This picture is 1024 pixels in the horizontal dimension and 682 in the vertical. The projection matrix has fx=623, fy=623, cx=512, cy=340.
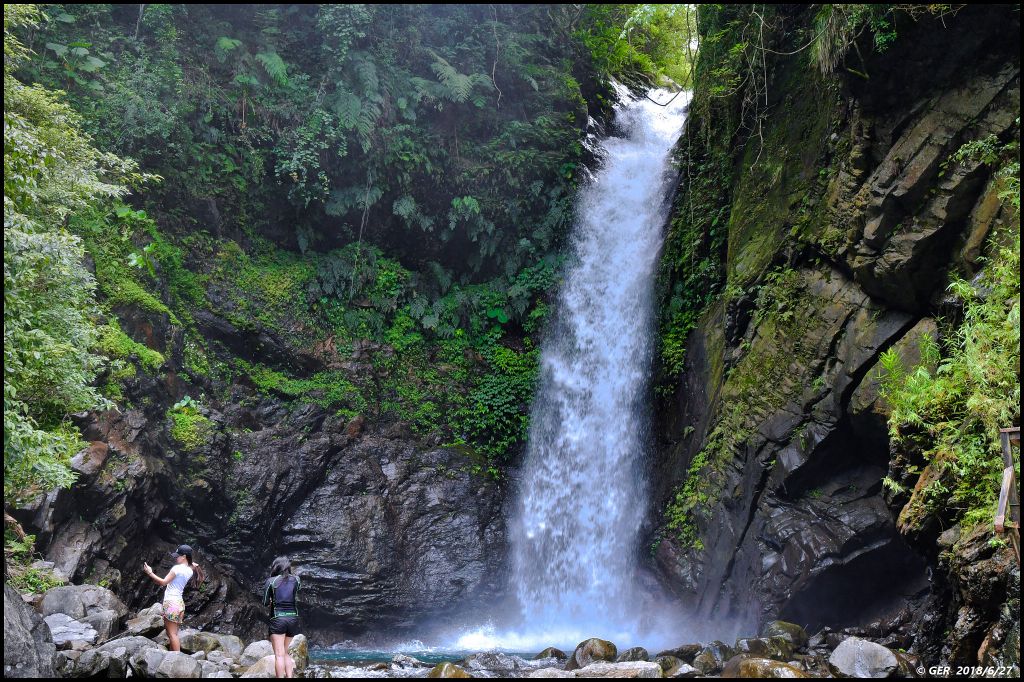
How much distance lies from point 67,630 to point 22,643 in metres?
1.57

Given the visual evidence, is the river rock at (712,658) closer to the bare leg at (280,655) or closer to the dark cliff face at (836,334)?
the dark cliff face at (836,334)

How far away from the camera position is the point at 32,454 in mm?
5742

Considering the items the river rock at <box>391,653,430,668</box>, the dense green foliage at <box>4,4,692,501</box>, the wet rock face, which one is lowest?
the river rock at <box>391,653,430,668</box>

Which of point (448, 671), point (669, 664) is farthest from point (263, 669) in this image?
point (669, 664)

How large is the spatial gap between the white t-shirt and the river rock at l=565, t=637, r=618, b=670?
448cm

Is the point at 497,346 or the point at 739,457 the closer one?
the point at 739,457

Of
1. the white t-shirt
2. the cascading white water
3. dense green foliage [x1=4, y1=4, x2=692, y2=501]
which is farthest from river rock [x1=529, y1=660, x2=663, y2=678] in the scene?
dense green foliage [x1=4, y1=4, x2=692, y2=501]

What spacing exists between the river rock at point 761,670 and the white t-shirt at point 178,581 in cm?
578

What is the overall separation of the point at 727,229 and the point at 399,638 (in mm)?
9197

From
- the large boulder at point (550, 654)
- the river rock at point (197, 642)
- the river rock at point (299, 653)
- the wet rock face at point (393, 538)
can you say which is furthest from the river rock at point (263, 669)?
the wet rock face at point (393, 538)

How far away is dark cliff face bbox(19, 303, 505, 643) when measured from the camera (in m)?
8.92

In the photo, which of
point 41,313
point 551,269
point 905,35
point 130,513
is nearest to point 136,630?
point 130,513

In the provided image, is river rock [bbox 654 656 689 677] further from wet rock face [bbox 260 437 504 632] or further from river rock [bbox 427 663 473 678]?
wet rock face [bbox 260 437 504 632]

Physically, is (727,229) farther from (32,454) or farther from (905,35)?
(32,454)
